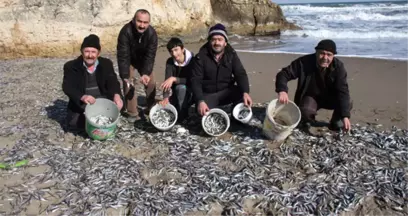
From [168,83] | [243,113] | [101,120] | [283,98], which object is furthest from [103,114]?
[283,98]

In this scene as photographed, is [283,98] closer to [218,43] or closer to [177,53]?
[218,43]

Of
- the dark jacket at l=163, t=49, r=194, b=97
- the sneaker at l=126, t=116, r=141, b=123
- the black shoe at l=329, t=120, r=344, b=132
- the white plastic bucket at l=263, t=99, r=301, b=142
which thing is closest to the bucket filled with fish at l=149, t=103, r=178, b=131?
the dark jacket at l=163, t=49, r=194, b=97

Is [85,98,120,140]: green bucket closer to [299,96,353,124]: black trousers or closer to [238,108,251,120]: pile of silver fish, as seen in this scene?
[238,108,251,120]: pile of silver fish

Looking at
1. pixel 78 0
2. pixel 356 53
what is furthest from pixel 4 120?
pixel 356 53

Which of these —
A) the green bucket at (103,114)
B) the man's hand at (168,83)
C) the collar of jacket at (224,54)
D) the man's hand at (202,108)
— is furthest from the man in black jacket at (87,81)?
the collar of jacket at (224,54)

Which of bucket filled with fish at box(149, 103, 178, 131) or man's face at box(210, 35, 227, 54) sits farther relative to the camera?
bucket filled with fish at box(149, 103, 178, 131)

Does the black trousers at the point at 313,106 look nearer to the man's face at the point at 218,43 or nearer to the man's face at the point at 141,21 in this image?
the man's face at the point at 218,43

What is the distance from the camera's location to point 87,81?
5.54m

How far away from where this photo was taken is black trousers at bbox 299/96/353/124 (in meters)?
5.66

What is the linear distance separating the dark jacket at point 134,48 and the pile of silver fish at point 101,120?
3.19 ft

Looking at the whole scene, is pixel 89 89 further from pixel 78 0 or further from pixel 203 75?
pixel 78 0

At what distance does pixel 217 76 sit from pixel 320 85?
62.1 inches

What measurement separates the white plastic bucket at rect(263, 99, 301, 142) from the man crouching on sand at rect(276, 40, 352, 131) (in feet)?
0.64

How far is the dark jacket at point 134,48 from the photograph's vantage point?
6066 millimetres
